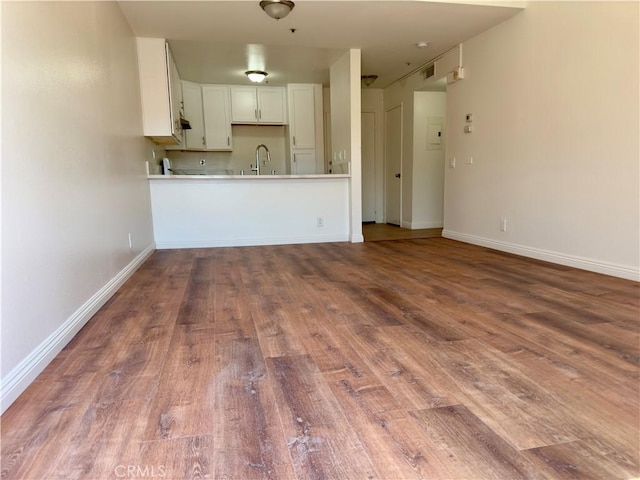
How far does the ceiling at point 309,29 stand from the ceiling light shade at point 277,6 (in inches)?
6.5

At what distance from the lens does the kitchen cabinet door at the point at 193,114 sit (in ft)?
19.9

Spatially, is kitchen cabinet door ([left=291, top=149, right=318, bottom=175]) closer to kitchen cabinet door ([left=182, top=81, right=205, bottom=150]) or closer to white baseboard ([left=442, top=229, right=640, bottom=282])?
kitchen cabinet door ([left=182, top=81, right=205, bottom=150])

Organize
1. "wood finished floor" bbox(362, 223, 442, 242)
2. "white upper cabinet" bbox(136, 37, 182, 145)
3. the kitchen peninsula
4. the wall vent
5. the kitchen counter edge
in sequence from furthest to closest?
"wood finished floor" bbox(362, 223, 442, 242)
the wall vent
the kitchen peninsula
the kitchen counter edge
"white upper cabinet" bbox(136, 37, 182, 145)

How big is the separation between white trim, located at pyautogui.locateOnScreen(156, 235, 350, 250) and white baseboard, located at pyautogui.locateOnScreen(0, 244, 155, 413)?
1.93 metres

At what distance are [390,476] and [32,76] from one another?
6.74 ft

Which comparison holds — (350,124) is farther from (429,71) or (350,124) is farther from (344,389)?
(344,389)

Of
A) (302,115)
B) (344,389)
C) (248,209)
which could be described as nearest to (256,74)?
(302,115)

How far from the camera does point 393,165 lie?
265 inches

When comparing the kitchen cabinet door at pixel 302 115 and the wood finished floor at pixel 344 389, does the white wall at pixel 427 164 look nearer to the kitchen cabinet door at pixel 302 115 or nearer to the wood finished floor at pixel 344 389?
the kitchen cabinet door at pixel 302 115

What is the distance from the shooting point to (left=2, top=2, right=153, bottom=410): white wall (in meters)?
1.44

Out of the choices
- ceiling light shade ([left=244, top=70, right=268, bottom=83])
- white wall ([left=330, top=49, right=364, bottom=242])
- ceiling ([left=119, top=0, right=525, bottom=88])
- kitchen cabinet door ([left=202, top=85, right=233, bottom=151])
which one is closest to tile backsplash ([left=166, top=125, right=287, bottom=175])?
kitchen cabinet door ([left=202, top=85, right=233, bottom=151])

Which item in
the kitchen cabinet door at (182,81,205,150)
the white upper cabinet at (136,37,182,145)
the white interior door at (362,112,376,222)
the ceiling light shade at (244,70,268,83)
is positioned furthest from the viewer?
the white interior door at (362,112,376,222)

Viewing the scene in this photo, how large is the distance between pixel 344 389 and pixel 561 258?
2.89 m

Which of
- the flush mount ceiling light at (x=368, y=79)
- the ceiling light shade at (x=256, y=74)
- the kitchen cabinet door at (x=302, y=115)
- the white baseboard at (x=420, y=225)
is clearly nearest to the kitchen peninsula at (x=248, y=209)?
the white baseboard at (x=420, y=225)
